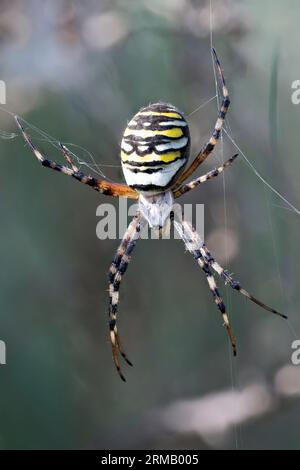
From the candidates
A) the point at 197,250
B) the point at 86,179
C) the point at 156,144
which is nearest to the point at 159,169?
the point at 156,144

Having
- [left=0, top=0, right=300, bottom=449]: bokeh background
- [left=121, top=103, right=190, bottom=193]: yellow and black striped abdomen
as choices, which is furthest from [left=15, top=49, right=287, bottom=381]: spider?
[left=0, top=0, right=300, bottom=449]: bokeh background

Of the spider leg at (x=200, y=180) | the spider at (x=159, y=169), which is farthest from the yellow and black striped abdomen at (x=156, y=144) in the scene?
the spider leg at (x=200, y=180)

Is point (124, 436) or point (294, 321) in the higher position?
point (294, 321)

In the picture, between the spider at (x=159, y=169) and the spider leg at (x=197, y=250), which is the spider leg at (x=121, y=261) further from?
the spider leg at (x=197, y=250)

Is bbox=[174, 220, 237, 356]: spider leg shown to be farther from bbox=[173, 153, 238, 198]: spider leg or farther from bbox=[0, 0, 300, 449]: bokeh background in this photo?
bbox=[0, 0, 300, 449]: bokeh background

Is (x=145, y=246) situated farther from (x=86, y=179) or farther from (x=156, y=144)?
(x=156, y=144)
